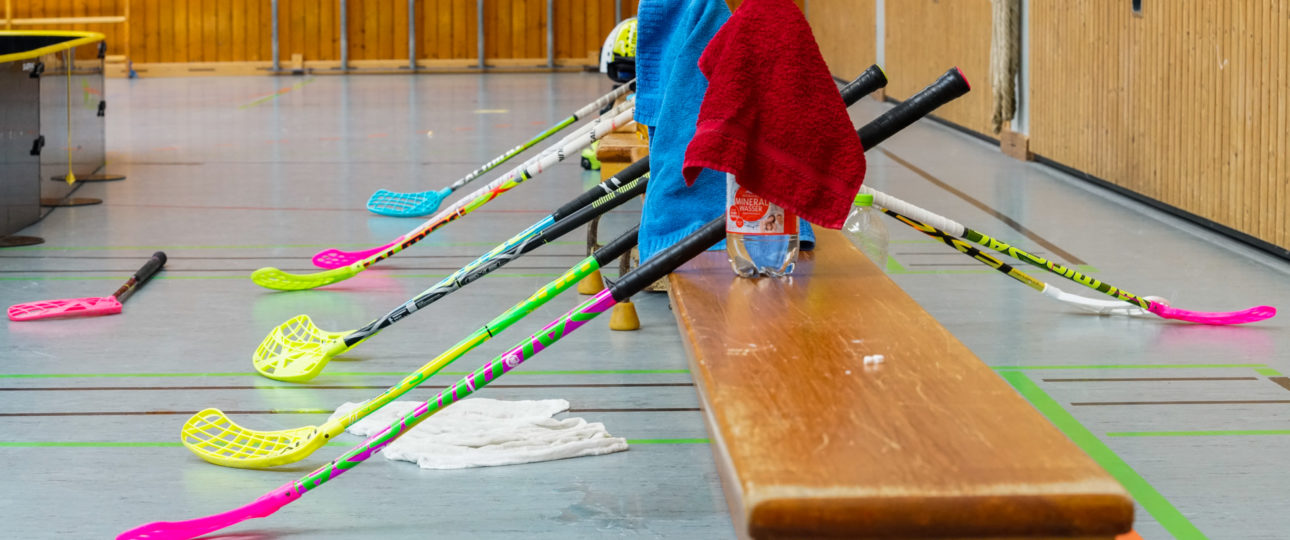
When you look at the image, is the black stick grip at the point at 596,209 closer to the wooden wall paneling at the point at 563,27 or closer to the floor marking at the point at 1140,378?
the floor marking at the point at 1140,378

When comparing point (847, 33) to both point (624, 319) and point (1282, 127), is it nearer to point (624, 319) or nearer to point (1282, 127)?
point (1282, 127)

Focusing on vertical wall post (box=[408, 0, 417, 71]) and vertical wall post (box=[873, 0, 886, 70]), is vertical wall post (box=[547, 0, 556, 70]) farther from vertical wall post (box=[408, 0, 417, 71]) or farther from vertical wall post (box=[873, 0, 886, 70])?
vertical wall post (box=[873, 0, 886, 70])

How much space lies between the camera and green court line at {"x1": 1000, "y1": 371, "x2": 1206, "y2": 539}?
258cm

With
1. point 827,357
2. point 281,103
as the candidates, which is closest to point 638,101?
point 827,357

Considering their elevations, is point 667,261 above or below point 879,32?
below

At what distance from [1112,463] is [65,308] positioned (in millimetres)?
3400

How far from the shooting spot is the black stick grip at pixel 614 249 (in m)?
2.65

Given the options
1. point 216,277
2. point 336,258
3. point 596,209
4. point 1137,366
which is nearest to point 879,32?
point 336,258

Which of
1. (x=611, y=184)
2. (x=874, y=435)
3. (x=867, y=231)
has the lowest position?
(x=867, y=231)

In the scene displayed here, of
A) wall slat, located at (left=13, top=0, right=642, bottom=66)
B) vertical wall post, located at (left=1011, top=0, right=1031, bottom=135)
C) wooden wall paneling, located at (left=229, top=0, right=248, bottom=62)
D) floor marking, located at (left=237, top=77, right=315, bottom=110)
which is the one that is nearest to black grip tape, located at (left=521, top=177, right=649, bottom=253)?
vertical wall post, located at (left=1011, top=0, right=1031, bottom=135)

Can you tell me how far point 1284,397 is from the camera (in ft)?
11.3

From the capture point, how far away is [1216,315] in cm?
419

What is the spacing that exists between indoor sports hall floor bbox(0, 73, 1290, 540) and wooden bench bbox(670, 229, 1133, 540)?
89 centimetres


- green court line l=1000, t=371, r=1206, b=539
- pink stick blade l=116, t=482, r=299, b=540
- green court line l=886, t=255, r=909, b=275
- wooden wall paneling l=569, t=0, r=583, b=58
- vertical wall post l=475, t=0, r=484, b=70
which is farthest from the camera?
wooden wall paneling l=569, t=0, r=583, b=58
